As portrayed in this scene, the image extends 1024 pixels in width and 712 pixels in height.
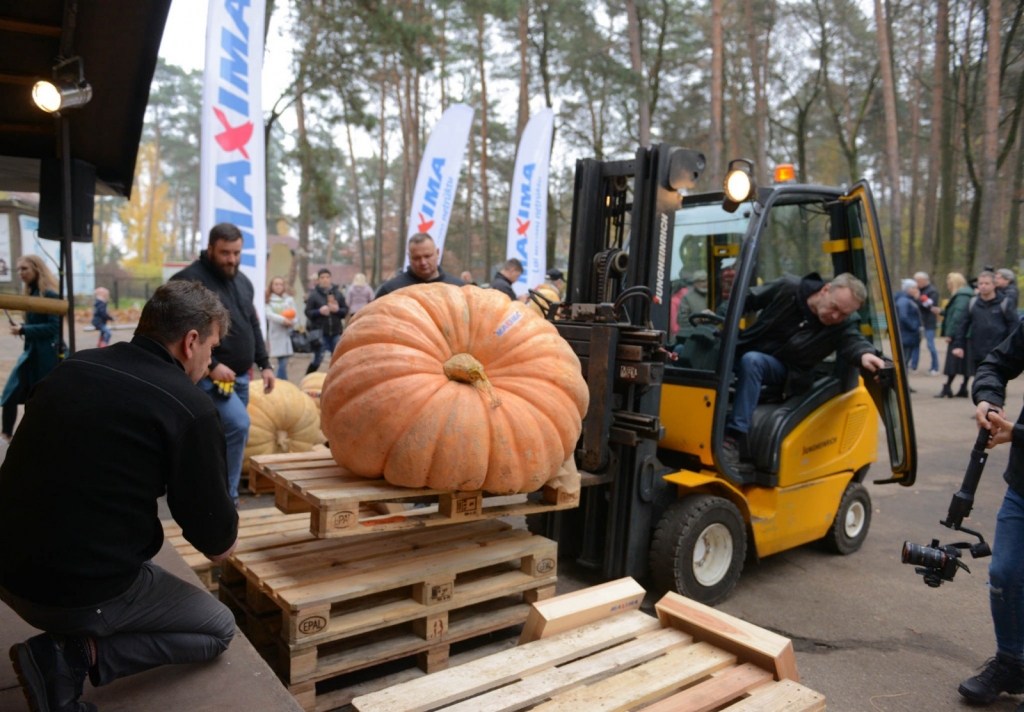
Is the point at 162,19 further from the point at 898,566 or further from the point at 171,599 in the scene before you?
the point at 898,566

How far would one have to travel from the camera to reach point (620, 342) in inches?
161

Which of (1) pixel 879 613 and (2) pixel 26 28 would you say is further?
(1) pixel 879 613

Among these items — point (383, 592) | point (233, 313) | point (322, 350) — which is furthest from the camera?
point (322, 350)

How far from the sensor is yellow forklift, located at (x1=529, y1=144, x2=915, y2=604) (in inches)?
161

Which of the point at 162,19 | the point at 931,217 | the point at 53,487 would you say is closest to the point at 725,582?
the point at 53,487

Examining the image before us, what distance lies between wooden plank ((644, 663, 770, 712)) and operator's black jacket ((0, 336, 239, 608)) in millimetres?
1769

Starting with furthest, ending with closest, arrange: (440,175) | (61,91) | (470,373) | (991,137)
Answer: (991,137)
(440,175)
(61,91)
(470,373)

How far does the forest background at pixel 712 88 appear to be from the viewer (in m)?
16.6

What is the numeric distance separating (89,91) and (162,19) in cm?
54

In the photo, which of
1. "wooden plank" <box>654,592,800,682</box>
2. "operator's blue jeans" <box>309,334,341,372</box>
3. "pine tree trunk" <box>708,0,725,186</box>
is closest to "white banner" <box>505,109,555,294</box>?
"operator's blue jeans" <box>309,334,341,372</box>

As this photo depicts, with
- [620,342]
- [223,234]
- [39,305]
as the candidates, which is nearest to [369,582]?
[620,342]

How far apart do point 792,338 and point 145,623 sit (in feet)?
13.3

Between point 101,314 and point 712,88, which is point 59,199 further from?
point 712,88

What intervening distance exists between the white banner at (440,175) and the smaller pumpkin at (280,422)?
5.19 m
